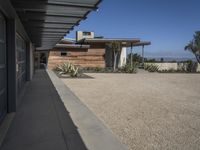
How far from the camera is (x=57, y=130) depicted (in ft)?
19.4

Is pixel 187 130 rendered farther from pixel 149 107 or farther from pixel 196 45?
pixel 196 45

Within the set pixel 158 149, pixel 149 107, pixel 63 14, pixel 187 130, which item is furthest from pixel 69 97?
pixel 158 149

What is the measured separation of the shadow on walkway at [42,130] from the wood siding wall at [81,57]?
A: 853 inches

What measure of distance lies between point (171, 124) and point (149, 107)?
2.25 meters

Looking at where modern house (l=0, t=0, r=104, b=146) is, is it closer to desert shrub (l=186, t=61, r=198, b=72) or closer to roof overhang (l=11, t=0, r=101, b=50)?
roof overhang (l=11, t=0, r=101, b=50)

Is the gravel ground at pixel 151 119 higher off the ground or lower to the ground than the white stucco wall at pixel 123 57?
lower

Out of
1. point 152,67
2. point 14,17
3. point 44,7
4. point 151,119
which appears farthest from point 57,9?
point 152,67

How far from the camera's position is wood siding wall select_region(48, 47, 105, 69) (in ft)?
98.8

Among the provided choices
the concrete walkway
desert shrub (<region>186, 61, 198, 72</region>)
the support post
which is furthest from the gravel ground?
desert shrub (<region>186, 61, 198, 72</region>)

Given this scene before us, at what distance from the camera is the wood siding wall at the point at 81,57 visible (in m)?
30.1

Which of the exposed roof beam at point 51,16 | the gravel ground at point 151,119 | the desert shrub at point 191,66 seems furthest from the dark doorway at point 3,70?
the desert shrub at point 191,66

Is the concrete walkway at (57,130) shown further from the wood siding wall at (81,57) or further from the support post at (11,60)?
the wood siding wall at (81,57)

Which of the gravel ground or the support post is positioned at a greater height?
the support post

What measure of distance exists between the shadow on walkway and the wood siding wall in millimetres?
21669
